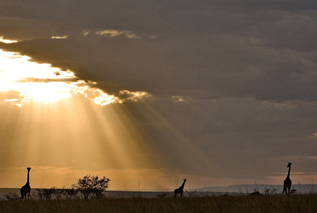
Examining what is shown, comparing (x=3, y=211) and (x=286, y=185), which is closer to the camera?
(x=3, y=211)

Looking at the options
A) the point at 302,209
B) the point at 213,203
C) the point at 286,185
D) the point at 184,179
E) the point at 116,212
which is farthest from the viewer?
the point at 184,179

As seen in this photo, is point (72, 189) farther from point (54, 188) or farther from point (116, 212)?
point (116, 212)

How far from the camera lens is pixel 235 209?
19.7 meters

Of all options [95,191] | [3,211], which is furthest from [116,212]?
[95,191]

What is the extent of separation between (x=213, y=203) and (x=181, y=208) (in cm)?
176

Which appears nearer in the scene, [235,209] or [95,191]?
[235,209]

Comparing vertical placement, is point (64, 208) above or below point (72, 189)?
below

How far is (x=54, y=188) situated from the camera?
43500 mm

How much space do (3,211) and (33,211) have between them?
145cm

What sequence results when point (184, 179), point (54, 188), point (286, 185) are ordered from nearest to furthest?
point (286, 185) → point (184, 179) → point (54, 188)

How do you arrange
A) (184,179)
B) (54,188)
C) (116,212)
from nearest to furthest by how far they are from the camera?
(116,212), (184,179), (54,188)

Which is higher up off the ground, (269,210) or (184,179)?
(184,179)

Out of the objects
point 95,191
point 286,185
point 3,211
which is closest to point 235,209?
point 3,211

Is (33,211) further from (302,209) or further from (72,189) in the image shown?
(72,189)
